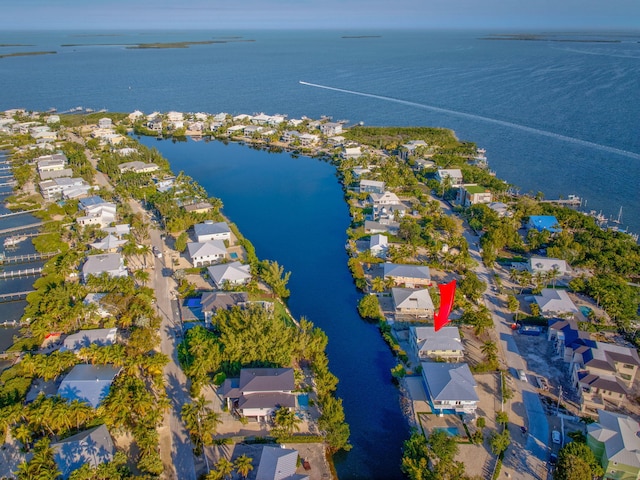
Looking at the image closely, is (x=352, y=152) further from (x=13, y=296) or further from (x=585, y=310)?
(x=13, y=296)

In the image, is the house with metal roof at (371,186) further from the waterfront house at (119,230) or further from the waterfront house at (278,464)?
the waterfront house at (278,464)

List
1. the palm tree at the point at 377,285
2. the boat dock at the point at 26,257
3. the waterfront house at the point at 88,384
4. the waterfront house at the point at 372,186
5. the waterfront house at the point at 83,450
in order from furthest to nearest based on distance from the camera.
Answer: the waterfront house at the point at 372,186 → the boat dock at the point at 26,257 → the palm tree at the point at 377,285 → the waterfront house at the point at 88,384 → the waterfront house at the point at 83,450

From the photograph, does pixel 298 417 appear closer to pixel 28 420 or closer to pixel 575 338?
pixel 28 420

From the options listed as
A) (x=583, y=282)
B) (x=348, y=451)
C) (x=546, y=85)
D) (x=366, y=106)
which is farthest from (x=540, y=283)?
(x=546, y=85)

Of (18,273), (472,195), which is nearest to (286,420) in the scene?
(18,273)

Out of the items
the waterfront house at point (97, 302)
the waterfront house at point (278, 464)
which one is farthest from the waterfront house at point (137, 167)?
the waterfront house at point (278, 464)

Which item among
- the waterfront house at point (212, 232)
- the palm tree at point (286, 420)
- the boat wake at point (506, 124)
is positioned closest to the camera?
the palm tree at point (286, 420)
